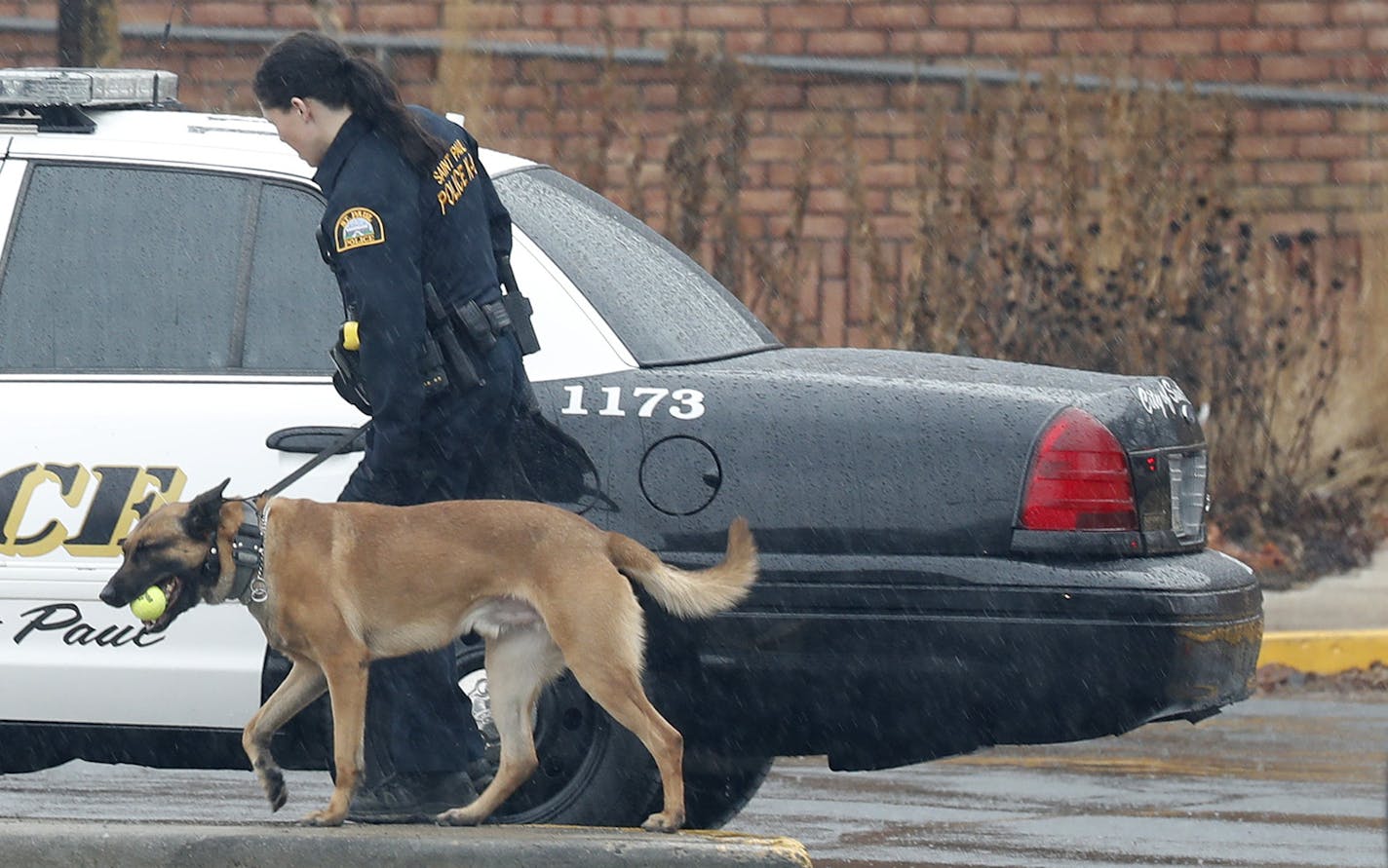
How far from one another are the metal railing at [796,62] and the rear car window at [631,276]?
6037 mm

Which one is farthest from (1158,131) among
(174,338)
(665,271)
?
(174,338)

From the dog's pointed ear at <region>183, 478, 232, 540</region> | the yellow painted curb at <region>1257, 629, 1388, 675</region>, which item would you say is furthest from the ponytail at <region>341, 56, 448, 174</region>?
the yellow painted curb at <region>1257, 629, 1388, 675</region>

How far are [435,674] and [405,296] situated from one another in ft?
2.55

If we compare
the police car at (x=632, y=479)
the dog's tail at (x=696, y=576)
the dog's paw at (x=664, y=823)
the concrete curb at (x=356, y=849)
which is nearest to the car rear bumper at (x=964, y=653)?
the police car at (x=632, y=479)

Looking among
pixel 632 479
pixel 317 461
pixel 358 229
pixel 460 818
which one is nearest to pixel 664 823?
pixel 460 818

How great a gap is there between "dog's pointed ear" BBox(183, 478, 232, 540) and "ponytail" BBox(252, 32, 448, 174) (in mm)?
779

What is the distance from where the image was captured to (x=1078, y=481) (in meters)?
5.29

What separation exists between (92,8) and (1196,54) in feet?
17.9

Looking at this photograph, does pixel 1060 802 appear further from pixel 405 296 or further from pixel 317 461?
pixel 405 296

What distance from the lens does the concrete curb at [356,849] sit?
4621 millimetres

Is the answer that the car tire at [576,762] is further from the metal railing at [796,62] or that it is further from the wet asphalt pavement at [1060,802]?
the metal railing at [796,62]

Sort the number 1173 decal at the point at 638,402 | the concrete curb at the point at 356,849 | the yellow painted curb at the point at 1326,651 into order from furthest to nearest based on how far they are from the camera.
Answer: the yellow painted curb at the point at 1326,651 < the number 1173 decal at the point at 638,402 < the concrete curb at the point at 356,849

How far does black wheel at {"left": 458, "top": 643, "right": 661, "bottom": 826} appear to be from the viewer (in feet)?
17.9

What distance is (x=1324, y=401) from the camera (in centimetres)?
1176
